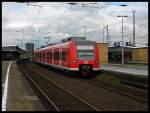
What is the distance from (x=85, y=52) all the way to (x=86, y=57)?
16.0 inches

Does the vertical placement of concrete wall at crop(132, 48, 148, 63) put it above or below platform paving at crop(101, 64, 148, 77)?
above

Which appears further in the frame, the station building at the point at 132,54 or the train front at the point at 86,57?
the station building at the point at 132,54

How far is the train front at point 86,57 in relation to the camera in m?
30.6

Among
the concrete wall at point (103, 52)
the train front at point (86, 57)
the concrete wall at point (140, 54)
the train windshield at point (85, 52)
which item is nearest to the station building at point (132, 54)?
the concrete wall at point (140, 54)

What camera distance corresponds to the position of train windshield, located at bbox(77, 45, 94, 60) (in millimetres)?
30745

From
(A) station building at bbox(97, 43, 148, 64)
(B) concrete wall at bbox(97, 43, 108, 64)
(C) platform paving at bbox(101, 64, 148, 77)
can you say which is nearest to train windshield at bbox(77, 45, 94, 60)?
(C) platform paving at bbox(101, 64, 148, 77)

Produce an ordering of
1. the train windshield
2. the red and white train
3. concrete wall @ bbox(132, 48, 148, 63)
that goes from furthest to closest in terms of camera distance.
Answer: concrete wall @ bbox(132, 48, 148, 63), the train windshield, the red and white train

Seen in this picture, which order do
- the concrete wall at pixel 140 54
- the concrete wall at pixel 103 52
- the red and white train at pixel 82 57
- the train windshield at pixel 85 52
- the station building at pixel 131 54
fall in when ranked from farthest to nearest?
the station building at pixel 131 54 < the concrete wall at pixel 140 54 < the concrete wall at pixel 103 52 < the train windshield at pixel 85 52 < the red and white train at pixel 82 57

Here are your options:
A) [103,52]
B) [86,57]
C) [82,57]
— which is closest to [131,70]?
[86,57]

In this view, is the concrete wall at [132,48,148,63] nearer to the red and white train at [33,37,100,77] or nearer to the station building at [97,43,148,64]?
the station building at [97,43,148,64]

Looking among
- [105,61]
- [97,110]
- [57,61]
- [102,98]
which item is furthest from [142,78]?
[105,61]

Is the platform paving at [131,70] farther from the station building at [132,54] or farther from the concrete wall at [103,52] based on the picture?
the station building at [132,54]

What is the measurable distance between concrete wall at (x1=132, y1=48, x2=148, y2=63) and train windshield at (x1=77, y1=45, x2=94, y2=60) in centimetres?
4718

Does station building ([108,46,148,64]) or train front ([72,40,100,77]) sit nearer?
train front ([72,40,100,77])
